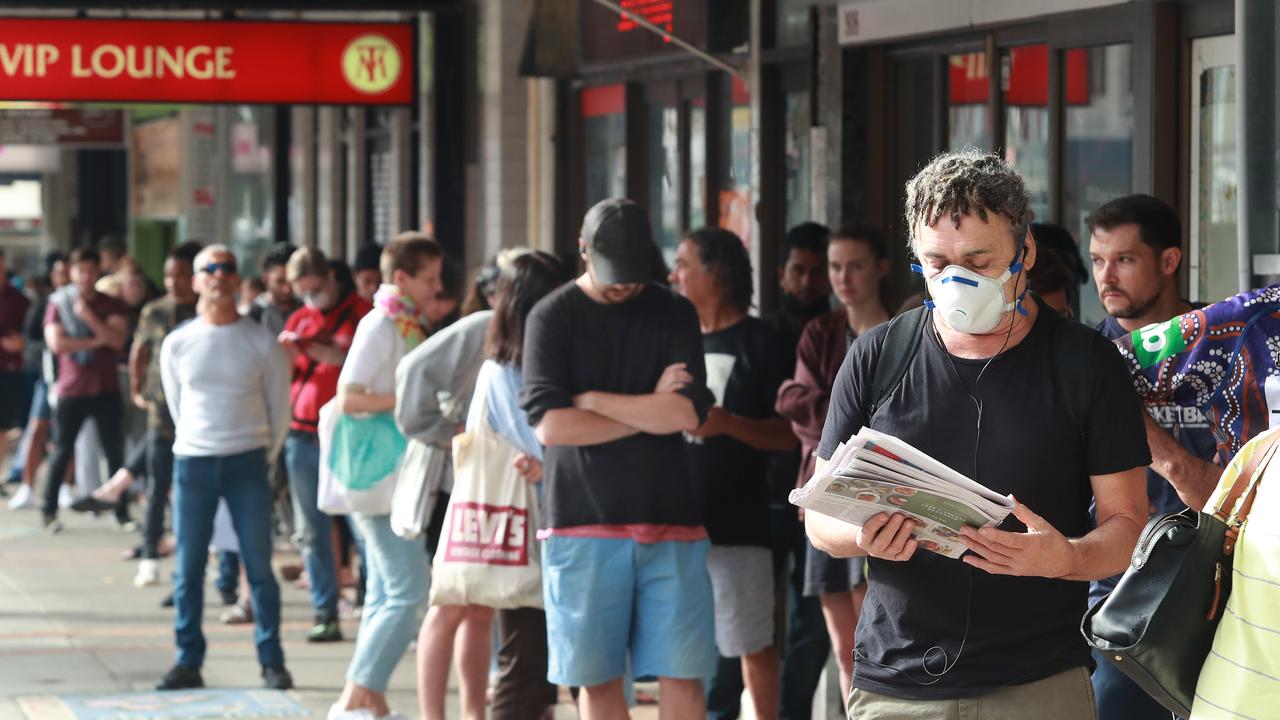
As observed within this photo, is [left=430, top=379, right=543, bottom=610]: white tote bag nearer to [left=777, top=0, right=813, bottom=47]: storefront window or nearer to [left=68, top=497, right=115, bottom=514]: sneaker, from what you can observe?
[left=777, top=0, right=813, bottom=47]: storefront window

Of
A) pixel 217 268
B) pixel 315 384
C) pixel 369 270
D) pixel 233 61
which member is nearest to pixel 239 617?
pixel 315 384

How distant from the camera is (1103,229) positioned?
15.3ft

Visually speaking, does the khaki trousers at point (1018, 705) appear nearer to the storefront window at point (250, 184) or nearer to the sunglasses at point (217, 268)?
the sunglasses at point (217, 268)

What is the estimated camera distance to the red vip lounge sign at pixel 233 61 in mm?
11219

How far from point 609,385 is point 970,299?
2431 millimetres

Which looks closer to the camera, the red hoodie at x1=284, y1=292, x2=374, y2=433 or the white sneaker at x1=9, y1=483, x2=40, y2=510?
the red hoodie at x1=284, y1=292, x2=374, y2=433

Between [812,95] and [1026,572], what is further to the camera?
[812,95]

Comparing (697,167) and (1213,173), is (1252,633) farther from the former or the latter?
(697,167)

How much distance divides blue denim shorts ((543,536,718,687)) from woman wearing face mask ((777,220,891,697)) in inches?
31.5

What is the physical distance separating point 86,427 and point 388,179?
343cm

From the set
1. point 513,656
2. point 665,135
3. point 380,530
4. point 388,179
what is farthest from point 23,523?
point 513,656

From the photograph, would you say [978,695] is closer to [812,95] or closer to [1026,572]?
[1026,572]

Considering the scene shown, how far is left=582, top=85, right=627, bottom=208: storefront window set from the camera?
464 inches

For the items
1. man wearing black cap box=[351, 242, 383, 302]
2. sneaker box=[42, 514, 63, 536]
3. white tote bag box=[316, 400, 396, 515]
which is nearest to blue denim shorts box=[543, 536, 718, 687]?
white tote bag box=[316, 400, 396, 515]
